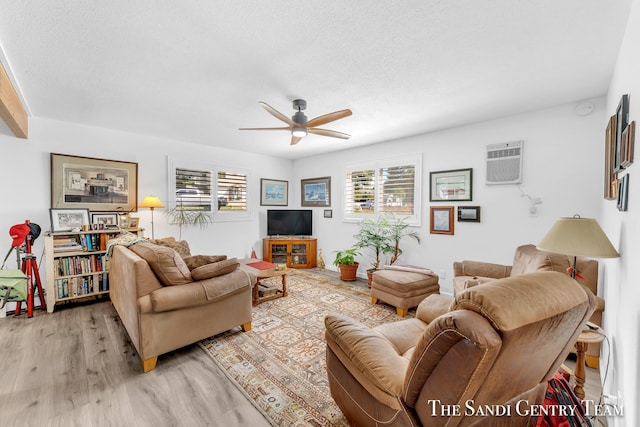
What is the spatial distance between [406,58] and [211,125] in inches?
109

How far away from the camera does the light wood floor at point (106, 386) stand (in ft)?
5.63

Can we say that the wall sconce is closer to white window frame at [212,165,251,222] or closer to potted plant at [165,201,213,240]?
white window frame at [212,165,251,222]

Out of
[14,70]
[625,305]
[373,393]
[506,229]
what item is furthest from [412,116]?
[14,70]

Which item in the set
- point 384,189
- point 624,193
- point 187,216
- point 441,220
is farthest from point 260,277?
point 624,193

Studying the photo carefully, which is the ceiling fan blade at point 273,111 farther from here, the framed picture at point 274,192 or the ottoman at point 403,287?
the framed picture at point 274,192

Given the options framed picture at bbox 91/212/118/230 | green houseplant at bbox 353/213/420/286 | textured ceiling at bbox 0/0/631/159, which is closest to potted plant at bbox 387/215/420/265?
green houseplant at bbox 353/213/420/286

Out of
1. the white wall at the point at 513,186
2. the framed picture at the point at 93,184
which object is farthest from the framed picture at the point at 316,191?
the framed picture at the point at 93,184

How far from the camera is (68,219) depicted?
3.59m

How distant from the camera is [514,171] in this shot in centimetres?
331

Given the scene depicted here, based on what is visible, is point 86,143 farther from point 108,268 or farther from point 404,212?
point 404,212

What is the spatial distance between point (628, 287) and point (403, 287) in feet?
6.92

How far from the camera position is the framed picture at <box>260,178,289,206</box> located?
19.6ft

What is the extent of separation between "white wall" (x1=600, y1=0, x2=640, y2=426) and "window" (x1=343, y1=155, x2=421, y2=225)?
8.44 ft

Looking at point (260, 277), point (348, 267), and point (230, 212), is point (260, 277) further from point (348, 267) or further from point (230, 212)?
point (230, 212)
